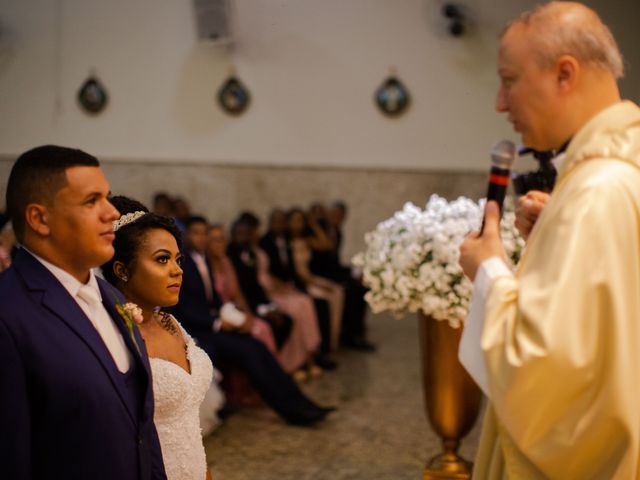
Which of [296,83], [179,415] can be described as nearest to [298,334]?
[179,415]

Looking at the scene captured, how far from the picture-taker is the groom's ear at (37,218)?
1.73 meters

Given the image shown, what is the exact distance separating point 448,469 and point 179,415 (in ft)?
6.38

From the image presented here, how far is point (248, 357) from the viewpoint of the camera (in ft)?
18.6

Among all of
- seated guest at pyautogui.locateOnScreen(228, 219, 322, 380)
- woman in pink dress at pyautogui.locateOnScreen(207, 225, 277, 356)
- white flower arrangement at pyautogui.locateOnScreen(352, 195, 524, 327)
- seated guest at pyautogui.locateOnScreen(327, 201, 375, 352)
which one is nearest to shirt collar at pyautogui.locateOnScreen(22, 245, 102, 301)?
white flower arrangement at pyautogui.locateOnScreen(352, 195, 524, 327)

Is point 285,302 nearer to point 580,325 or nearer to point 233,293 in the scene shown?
point 233,293

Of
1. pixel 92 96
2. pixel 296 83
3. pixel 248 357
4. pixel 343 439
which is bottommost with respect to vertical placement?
pixel 343 439

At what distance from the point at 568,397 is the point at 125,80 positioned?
33.4 feet

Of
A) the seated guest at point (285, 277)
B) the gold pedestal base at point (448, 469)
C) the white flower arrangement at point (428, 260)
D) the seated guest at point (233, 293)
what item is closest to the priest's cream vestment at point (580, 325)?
the white flower arrangement at point (428, 260)

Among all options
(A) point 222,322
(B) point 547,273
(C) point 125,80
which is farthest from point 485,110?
(B) point 547,273

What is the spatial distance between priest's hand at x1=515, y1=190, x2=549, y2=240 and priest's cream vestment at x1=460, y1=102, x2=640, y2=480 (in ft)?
1.15

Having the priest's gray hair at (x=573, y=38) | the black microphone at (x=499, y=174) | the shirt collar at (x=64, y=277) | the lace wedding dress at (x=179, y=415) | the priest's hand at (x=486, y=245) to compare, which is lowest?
the lace wedding dress at (x=179, y=415)

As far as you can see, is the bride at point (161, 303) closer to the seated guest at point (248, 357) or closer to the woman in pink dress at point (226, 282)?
the seated guest at point (248, 357)

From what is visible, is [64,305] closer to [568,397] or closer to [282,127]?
[568,397]

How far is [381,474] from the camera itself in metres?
4.61
